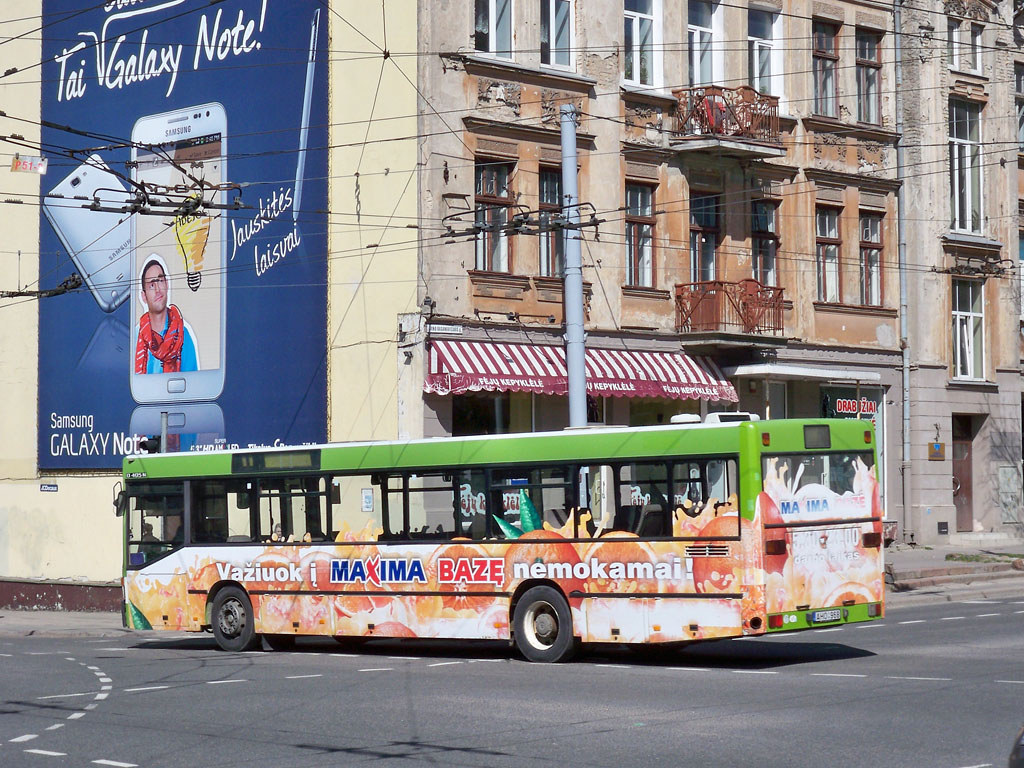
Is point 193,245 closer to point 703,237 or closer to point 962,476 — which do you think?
point 703,237

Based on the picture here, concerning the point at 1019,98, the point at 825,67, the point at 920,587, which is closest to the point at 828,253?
the point at 825,67

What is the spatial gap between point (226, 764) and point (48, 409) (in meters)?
28.2

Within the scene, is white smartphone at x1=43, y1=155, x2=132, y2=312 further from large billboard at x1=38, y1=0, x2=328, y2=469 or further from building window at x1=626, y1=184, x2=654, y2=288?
building window at x1=626, y1=184, x2=654, y2=288

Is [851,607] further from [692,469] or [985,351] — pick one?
[985,351]

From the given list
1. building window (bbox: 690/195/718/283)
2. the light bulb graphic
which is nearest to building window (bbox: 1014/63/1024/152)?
building window (bbox: 690/195/718/283)

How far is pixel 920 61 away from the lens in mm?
36750

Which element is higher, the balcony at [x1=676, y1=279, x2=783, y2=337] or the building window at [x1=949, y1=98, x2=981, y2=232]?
the building window at [x1=949, y1=98, x2=981, y2=232]

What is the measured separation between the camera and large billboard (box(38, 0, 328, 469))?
3055 cm

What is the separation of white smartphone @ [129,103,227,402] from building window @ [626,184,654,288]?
8.54 metres

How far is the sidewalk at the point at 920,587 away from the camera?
88.0ft

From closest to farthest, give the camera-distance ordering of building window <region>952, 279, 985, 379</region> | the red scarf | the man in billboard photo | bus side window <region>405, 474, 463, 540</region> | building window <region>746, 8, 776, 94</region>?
1. bus side window <region>405, 474, 463, 540</region>
2. the man in billboard photo
3. the red scarf
4. building window <region>746, 8, 776, 94</region>
5. building window <region>952, 279, 985, 379</region>

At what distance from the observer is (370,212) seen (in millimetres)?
29156

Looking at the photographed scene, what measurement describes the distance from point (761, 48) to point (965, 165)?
7.10 metres

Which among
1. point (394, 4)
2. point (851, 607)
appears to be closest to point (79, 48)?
point (394, 4)
